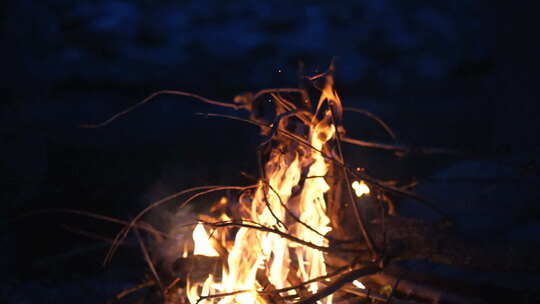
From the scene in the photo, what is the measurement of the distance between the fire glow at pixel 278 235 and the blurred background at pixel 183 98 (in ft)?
1.31

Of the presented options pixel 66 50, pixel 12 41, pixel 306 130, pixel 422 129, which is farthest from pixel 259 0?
pixel 306 130

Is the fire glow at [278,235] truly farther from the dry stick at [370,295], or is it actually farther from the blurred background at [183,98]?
the blurred background at [183,98]

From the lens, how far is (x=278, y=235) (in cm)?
218

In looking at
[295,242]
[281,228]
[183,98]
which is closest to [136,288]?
[281,228]

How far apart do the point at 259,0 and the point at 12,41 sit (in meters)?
7.67

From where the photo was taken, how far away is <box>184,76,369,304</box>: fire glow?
220 cm

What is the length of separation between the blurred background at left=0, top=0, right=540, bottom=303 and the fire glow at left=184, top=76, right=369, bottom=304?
1.31 feet

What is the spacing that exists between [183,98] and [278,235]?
802cm

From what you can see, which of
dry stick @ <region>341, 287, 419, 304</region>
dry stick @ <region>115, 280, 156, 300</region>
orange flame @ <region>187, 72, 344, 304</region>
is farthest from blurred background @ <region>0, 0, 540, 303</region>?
dry stick @ <region>341, 287, 419, 304</region>

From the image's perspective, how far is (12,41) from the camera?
358 centimetres

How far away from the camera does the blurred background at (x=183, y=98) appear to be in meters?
3.54

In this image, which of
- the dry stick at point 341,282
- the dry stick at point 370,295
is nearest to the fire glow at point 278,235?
the dry stick at point 370,295

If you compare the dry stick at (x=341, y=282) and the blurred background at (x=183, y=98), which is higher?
→ the blurred background at (x=183, y=98)

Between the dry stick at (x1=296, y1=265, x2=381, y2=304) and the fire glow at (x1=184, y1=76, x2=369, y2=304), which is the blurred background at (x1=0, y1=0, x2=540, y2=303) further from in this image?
the dry stick at (x1=296, y1=265, x2=381, y2=304)
